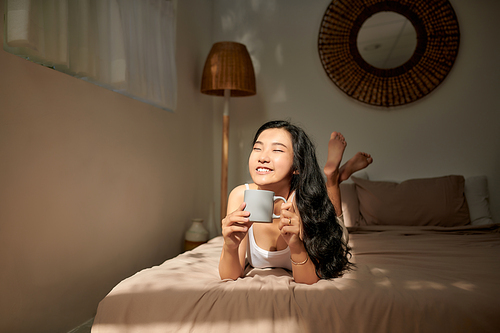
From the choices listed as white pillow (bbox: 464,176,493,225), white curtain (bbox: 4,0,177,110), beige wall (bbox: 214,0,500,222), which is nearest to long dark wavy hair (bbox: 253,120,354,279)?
white curtain (bbox: 4,0,177,110)

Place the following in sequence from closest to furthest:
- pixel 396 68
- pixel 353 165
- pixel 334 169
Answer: pixel 334 169 → pixel 353 165 → pixel 396 68

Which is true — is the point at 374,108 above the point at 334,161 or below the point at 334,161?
above

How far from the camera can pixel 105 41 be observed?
1.79m

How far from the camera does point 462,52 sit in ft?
A: 9.30

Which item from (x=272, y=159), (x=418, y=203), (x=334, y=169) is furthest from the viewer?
(x=418, y=203)

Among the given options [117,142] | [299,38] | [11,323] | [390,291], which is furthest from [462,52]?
[11,323]

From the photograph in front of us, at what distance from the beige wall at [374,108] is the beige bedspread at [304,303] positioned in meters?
1.78

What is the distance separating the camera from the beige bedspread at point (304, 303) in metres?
0.96

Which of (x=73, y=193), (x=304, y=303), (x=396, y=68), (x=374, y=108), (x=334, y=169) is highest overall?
(x=396, y=68)

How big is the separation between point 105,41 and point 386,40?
2256mm

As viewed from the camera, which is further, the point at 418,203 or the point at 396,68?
the point at 396,68

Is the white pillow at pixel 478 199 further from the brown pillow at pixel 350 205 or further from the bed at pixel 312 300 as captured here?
the bed at pixel 312 300

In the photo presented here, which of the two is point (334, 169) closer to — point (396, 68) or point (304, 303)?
point (304, 303)

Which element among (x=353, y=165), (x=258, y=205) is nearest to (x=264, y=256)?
(x=258, y=205)
